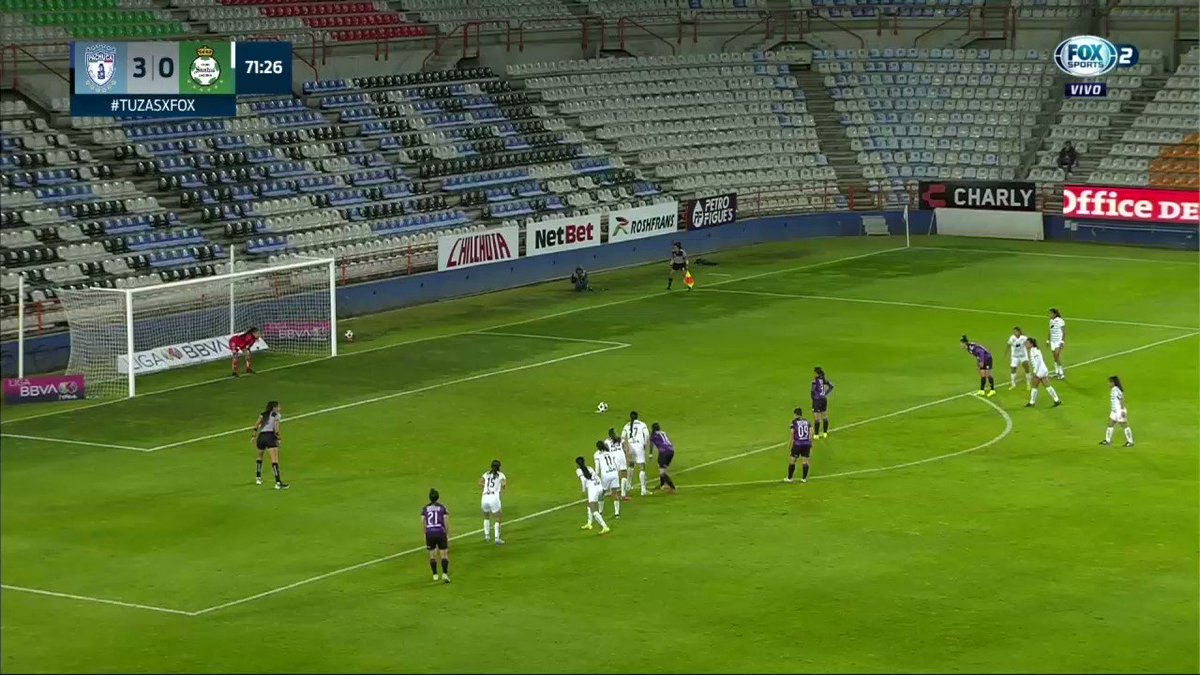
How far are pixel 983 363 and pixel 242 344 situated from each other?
18902mm

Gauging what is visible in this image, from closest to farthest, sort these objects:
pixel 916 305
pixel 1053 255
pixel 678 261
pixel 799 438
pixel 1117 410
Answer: pixel 799 438 < pixel 1117 410 < pixel 916 305 < pixel 678 261 < pixel 1053 255

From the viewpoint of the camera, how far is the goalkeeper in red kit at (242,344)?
50156 millimetres

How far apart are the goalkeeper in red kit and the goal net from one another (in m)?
1.20

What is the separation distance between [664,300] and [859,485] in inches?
916

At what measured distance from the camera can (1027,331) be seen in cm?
5531

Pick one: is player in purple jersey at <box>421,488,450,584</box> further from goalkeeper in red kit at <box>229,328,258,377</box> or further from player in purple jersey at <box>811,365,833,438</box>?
goalkeeper in red kit at <box>229,328,258,377</box>

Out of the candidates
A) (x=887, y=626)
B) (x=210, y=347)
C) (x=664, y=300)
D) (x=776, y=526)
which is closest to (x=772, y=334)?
(x=664, y=300)

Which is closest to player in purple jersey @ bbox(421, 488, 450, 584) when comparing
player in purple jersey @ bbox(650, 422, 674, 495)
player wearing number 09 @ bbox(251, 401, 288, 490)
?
player in purple jersey @ bbox(650, 422, 674, 495)

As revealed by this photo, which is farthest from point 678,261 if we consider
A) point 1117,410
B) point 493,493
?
point 493,493

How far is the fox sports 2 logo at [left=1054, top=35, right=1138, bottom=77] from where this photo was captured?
7638 centimetres

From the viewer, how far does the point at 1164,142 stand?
74.9 metres

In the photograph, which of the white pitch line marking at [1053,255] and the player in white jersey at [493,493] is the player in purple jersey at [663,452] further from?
the white pitch line marking at [1053,255]

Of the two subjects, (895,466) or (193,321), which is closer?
(895,466)

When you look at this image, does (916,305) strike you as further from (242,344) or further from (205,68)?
(205,68)
